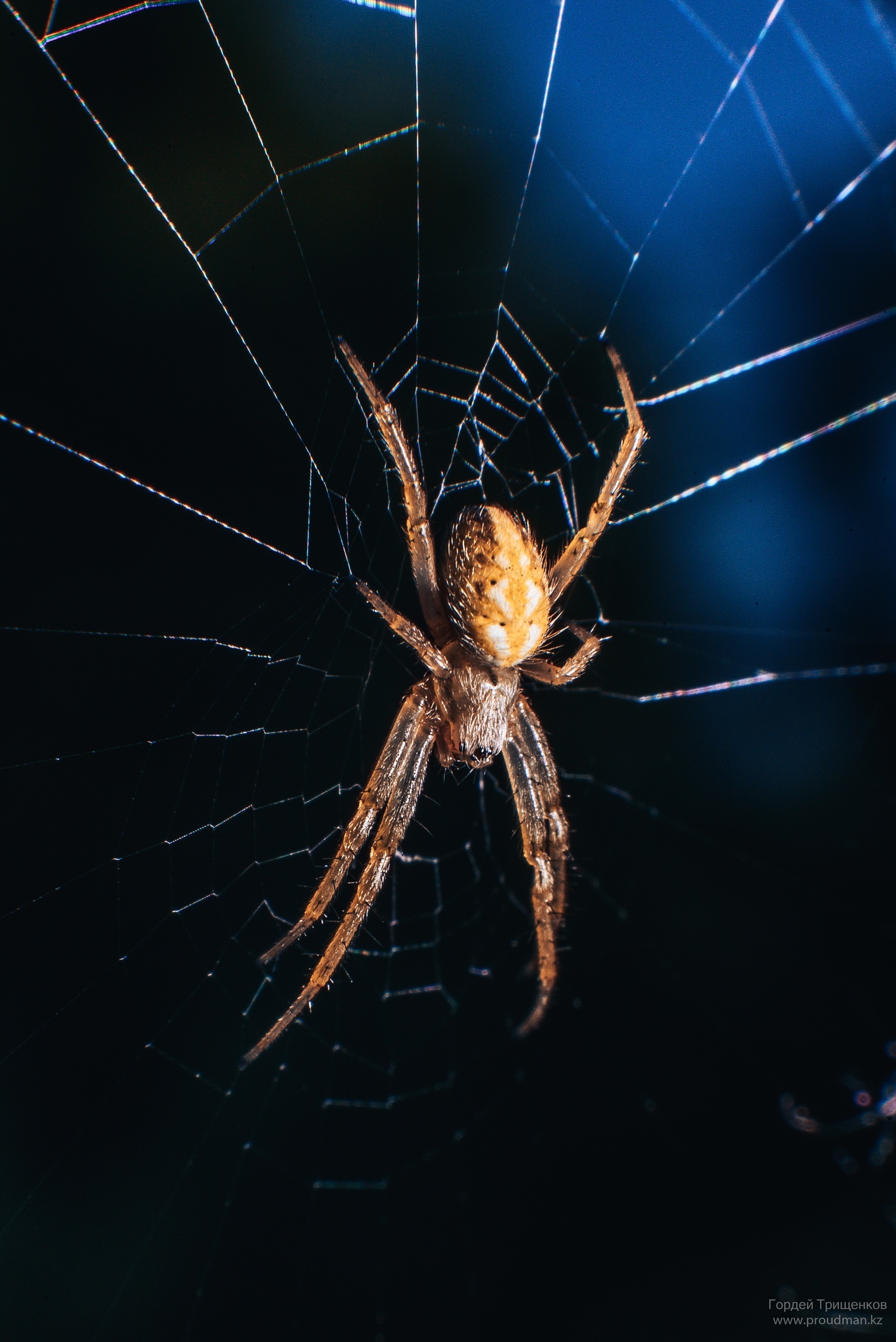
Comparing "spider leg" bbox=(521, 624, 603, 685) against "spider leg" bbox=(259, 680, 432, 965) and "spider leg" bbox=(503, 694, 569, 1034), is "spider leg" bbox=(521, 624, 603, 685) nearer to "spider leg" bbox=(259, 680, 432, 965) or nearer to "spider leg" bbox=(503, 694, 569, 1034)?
"spider leg" bbox=(503, 694, 569, 1034)

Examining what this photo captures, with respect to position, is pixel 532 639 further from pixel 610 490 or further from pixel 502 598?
pixel 610 490

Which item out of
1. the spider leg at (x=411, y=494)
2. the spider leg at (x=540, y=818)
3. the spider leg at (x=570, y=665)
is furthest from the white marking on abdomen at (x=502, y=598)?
the spider leg at (x=540, y=818)

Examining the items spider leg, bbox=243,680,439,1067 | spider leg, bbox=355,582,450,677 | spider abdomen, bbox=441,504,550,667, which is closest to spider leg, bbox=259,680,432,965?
spider leg, bbox=243,680,439,1067

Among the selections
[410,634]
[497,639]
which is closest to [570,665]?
[497,639]

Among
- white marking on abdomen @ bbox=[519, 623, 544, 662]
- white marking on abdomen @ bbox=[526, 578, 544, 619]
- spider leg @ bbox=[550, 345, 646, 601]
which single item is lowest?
white marking on abdomen @ bbox=[519, 623, 544, 662]

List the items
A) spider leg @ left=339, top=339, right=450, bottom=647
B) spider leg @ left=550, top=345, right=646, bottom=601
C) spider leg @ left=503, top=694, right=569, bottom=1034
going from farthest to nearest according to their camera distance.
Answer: spider leg @ left=503, top=694, right=569, bottom=1034
spider leg @ left=550, top=345, right=646, bottom=601
spider leg @ left=339, top=339, right=450, bottom=647

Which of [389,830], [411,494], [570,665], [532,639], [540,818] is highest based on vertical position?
[411,494]

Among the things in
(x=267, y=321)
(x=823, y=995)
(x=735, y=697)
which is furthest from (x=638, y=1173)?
(x=267, y=321)
